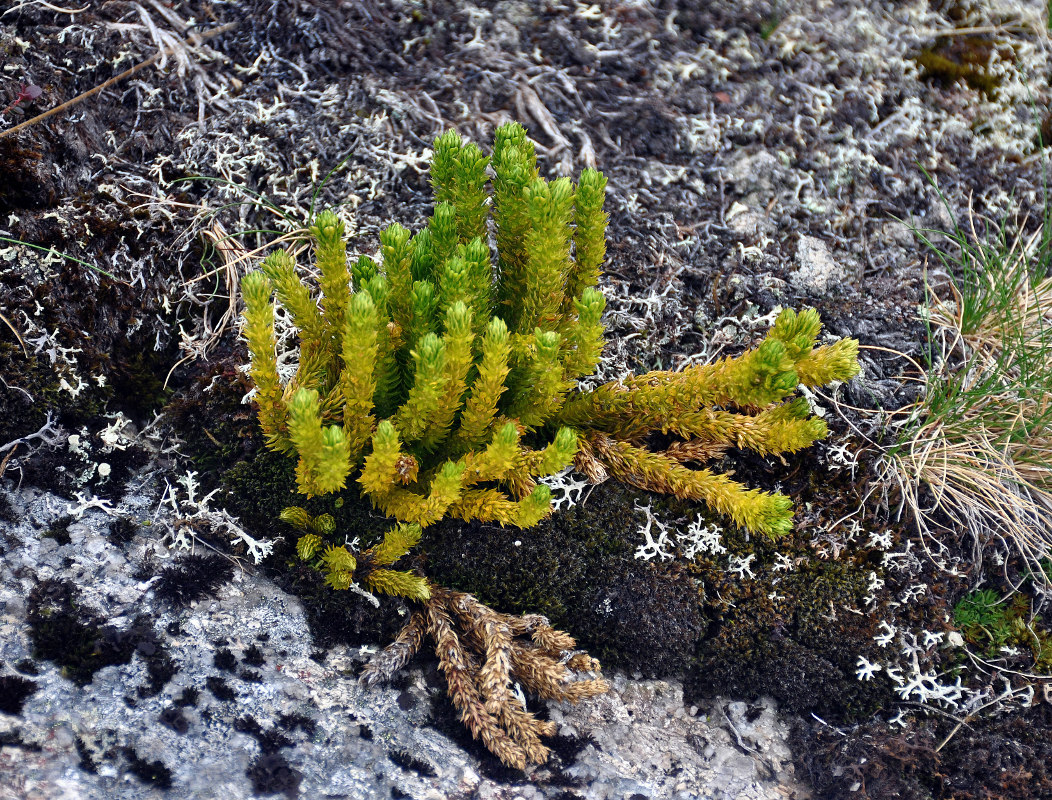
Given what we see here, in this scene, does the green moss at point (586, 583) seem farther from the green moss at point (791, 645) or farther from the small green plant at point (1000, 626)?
the small green plant at point (1000, 626)

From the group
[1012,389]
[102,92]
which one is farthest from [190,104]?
[1012,389]

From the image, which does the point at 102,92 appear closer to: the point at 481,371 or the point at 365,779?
the point at 481,371

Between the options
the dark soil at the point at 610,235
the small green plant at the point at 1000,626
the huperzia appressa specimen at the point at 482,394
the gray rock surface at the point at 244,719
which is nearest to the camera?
the gray rock surface at the point at 244,719

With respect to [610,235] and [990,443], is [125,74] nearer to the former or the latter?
[610,235]

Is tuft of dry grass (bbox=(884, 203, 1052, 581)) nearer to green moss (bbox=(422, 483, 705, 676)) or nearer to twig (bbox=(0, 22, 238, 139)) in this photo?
green moss (bbox=(422, 483, 705, 676))

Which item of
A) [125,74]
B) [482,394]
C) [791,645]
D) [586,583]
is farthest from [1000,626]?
[125,74]

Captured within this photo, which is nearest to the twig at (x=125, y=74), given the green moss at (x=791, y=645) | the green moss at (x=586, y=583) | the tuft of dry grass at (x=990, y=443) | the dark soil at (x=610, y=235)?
the dark soil at (x=610, y=235)
